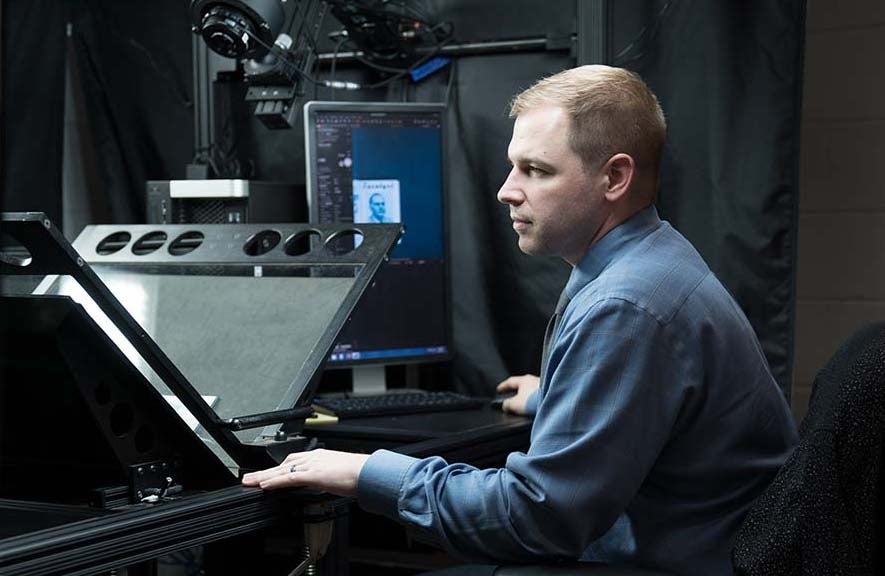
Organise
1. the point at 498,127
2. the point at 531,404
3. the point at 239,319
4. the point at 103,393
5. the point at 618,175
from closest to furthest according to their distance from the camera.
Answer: the point at 103,393 → the point at 618,175 → the point at 239,319 → the point at 531,404 → the point at 498,127

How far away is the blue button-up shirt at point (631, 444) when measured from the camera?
54.2 inches

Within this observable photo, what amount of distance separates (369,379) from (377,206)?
0.38m

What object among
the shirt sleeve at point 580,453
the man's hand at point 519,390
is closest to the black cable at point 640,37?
the man's hand at point 519,390

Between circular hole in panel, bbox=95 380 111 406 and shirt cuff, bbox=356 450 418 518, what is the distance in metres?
0.32

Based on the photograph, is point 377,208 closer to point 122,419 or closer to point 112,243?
point 112,243

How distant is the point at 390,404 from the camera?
2355 millimetres

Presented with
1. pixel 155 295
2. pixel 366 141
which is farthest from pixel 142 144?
pixel 155 295

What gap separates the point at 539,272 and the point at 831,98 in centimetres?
73

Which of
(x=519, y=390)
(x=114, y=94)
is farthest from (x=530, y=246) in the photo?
(x=114, y=94)

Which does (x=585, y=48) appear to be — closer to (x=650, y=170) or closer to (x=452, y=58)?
(x=452, y=58)

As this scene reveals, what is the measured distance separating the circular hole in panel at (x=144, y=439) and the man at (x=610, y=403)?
130 millimetres

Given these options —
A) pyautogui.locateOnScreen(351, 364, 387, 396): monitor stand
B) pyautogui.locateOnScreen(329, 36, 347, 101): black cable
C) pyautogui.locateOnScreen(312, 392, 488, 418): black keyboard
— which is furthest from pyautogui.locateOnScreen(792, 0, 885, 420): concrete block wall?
pyautogui.locateOnScreen(329, 36, 347, 101): black cable

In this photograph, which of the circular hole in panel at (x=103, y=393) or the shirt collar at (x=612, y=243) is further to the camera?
the shirt collar at (x=612, y=243)

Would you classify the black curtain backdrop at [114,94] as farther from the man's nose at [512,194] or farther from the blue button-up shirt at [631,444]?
the blue button-up shirt at [631,444]
